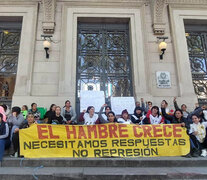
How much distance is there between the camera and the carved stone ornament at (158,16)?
9875 millimetres

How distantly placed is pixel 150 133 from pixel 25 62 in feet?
23.4

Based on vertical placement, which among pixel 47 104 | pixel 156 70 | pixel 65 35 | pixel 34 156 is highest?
pixel 65 35

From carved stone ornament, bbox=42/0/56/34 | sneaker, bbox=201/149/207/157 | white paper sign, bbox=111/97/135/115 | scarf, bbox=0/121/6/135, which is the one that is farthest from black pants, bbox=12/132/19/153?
carved stone ornament, bbox=42/0/56/34

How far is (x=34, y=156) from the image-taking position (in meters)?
5.07

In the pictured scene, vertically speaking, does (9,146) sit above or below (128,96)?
below

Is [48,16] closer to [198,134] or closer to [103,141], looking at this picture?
[103,141]

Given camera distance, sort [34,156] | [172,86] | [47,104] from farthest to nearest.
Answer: [172,86] < [47,104] < [34,156]

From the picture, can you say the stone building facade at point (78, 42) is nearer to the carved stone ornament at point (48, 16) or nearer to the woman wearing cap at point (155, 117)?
the carved stone ornament at point (48, 16)

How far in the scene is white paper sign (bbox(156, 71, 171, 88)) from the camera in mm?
9195

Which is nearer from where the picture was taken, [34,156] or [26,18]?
[34,156]

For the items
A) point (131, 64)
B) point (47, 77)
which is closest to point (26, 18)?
point (47, 77)

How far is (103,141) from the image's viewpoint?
543 centimetres

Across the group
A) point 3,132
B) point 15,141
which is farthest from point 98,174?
point 3,132

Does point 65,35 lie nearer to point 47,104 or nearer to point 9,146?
point 47,104
